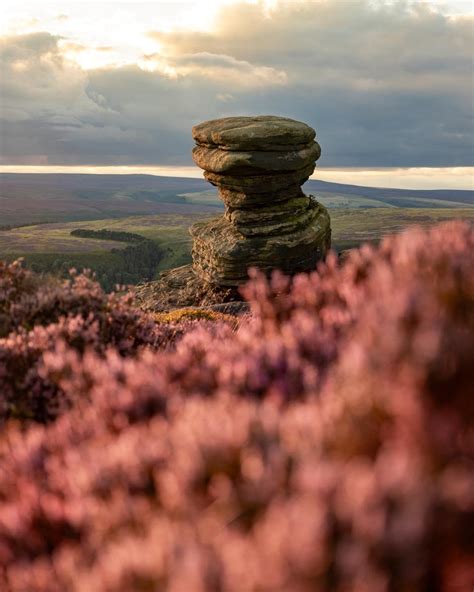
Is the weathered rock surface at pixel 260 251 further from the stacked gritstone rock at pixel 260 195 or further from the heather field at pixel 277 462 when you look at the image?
the heather field at pixel 277 462

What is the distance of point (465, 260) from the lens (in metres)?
5.59

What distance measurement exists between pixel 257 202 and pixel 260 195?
2.38 ft

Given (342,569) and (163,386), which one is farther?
(163,386)

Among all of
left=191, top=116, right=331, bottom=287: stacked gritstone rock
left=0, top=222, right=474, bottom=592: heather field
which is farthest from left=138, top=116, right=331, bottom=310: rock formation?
left=0, top=222, right=474, bottom=592: heather field

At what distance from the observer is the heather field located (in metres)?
2.64

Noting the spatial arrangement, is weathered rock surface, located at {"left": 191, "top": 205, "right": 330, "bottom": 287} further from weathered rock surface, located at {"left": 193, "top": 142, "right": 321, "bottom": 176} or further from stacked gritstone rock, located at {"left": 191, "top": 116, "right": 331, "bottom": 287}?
weathered rock surface, located at {"left": 193, "top": 142, "right": 321, "bottom": 176}

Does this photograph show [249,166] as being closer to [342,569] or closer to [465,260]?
[465,260]

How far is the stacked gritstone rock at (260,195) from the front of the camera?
5438cm

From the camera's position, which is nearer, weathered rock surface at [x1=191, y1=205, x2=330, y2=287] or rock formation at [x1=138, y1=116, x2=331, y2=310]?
rock formation at [x1=138, y1=116, x2=331, y2=310]

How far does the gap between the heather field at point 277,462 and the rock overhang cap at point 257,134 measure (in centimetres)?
4949

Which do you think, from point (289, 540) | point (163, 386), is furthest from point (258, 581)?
point (163, 386)

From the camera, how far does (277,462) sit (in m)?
3.28

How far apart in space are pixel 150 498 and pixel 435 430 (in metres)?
1.80

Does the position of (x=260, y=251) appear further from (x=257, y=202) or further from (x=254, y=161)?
(x=254, y=161)
